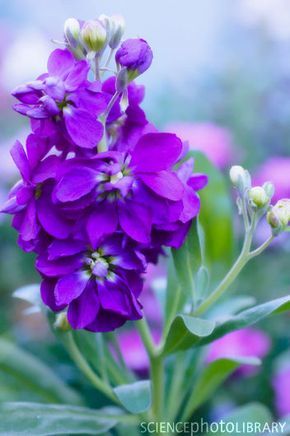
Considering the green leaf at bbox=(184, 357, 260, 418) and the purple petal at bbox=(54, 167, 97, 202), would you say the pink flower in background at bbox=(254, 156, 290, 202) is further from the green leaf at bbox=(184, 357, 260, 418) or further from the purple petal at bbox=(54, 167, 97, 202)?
the purple petal at bbox=(54, 167, 97, 202)

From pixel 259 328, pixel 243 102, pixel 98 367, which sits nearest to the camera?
pixel 98 367

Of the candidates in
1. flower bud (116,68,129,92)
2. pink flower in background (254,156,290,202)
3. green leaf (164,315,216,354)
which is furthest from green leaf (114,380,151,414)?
pink flower in background (254,156,290,202)

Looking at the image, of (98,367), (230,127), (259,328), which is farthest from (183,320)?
(230,127)

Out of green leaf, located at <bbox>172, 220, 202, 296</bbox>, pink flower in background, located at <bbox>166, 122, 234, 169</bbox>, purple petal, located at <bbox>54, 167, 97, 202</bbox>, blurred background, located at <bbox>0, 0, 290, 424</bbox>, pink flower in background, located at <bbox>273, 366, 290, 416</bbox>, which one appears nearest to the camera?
purple petal, located at <bbox>54, 167, 97, 202</bbox>

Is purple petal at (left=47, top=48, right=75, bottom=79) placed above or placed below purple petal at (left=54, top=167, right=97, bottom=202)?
above

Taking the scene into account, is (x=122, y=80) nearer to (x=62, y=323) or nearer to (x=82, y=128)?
(x=82, y=128)

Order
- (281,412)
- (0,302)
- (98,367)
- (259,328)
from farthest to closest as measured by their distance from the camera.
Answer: (0,302)
(259,328)
(281,412)
(98,367)

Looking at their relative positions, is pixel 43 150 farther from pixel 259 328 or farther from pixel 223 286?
pixel 259 328
